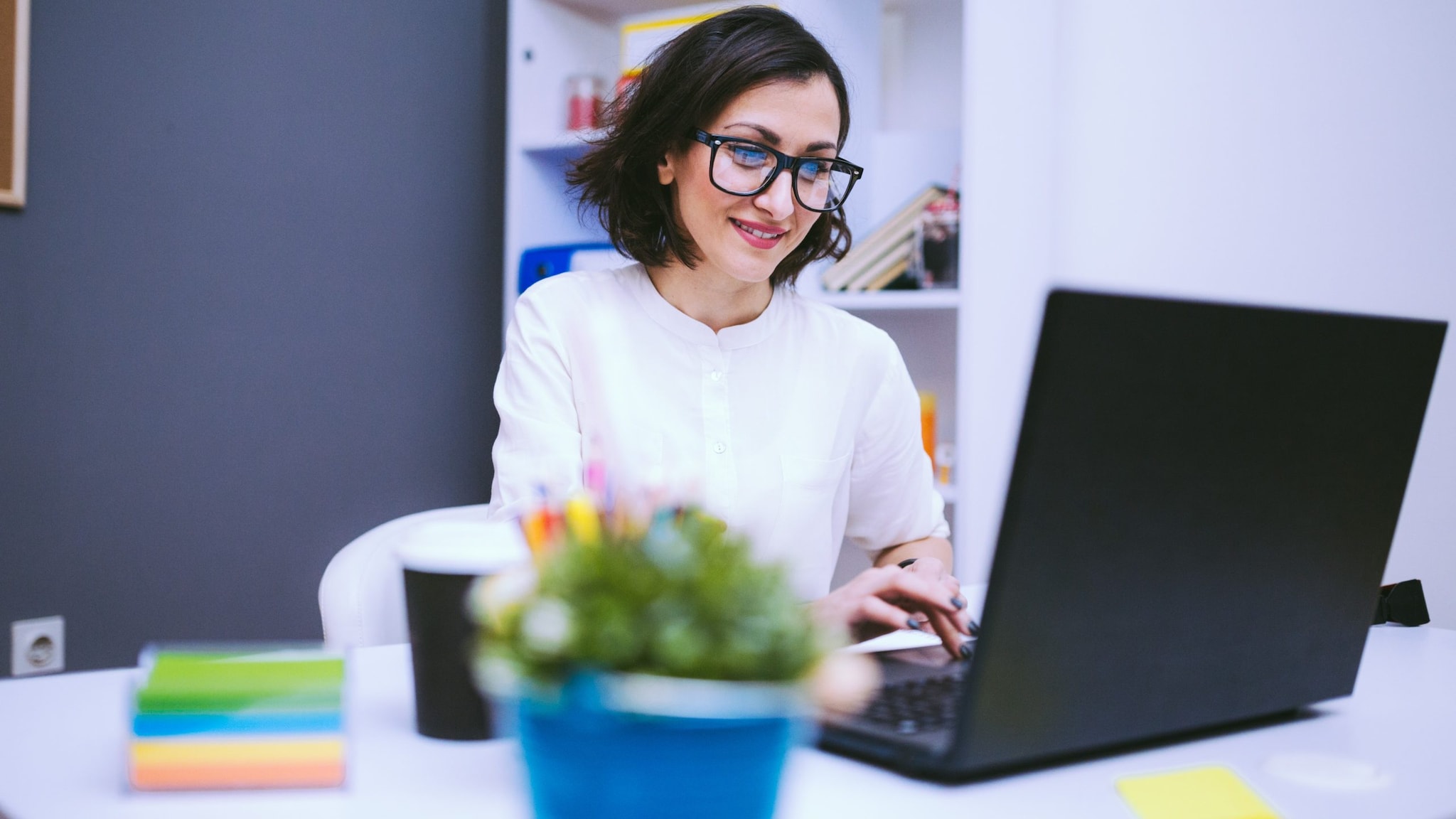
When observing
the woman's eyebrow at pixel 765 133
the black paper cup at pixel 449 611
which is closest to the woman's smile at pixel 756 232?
the woman's eyebrow at pixel 765 133

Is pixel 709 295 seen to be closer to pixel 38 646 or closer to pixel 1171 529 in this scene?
pixel 1171 529

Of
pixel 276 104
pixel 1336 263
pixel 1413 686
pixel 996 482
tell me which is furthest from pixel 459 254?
pixel 1413 686

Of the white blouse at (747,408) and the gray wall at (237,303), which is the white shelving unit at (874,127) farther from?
the white blouse at (747,408)

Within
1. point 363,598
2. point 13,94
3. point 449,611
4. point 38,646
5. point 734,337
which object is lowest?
point 38,646

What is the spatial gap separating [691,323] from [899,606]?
2.34 ft

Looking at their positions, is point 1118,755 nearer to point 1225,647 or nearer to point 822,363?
point 1225,647

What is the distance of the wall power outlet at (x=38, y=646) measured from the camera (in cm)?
202

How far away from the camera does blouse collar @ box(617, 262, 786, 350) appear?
1.54 metres

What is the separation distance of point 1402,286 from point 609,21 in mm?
1921

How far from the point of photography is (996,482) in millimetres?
2184

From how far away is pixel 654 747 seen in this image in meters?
0.43

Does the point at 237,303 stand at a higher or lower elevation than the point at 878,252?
lower

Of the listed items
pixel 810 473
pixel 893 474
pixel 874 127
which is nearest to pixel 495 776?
pixel 810 473

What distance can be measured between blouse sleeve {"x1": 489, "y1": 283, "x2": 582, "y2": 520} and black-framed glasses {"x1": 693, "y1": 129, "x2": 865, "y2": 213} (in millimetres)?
286
